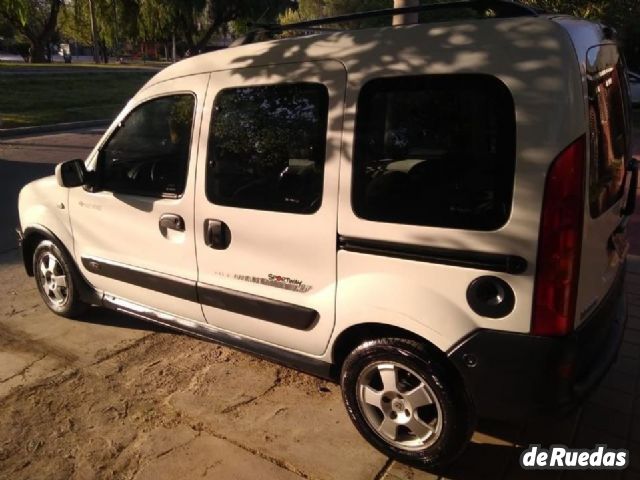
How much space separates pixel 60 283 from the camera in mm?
4301

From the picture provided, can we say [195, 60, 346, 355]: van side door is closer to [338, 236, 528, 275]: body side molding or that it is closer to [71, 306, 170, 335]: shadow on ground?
[338, 236, 528, 275]: body side molding

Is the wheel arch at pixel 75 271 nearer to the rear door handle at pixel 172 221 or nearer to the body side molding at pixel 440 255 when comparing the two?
the rear door handle at pixel 172 221

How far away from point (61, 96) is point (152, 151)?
2078 cm

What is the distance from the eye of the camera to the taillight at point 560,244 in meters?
2.15

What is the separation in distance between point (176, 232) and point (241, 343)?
0.74 metres

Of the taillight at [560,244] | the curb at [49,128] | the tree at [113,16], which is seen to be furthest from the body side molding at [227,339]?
the tree at [113,16]

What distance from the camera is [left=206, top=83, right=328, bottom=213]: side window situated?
2.73 meters

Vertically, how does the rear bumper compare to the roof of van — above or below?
below

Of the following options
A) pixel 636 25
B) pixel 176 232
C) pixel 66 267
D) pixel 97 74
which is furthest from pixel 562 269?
pixel 97 74

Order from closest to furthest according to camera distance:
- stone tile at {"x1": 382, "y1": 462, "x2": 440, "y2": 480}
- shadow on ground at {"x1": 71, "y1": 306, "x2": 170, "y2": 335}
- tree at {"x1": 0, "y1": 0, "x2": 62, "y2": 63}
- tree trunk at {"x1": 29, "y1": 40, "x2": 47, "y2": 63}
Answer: stone tile at {"x1": 382, "y1": 462, "x2": 440, "y2": 480}
shadow on ground at {"x1": 71, "y1": 306, "x2": 170, "y2": 335}
tree at {"x1": 0, "y1": 0, "x2": 62, "y2": 63}
tree trunk at {"x1": 29, "y1": 40, "x2": 47, "y2": 63}

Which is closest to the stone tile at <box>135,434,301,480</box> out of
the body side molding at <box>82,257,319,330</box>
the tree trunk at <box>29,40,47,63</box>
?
the body side molding at <box>82,257,319,330</box>

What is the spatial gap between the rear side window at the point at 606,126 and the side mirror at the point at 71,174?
2.96 m

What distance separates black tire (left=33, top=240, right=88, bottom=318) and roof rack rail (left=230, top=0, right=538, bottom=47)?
2096 millimetres

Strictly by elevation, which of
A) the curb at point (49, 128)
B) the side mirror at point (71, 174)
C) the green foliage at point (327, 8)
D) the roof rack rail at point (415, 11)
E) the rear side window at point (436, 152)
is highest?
the green foliage at point (327, 8)
